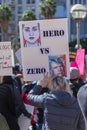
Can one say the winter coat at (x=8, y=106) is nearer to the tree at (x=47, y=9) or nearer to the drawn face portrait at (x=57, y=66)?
the drawn face portrait at (x=57, y=66)

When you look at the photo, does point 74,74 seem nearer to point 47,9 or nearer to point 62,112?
point 62,112

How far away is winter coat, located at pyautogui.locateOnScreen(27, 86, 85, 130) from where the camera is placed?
4.56 meters

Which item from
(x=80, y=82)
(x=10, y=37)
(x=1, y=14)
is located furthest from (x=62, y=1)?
(x=80, y=82)

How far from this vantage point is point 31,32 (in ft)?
17.7

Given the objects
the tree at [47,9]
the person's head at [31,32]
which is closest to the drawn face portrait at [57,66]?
the person's head at [31,32]

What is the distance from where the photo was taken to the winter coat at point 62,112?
15.0 feet

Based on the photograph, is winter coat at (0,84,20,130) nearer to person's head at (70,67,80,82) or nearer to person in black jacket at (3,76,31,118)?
person in black jacket at (3,76,31,118)

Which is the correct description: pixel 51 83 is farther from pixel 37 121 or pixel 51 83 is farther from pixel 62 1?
pixel 62 1

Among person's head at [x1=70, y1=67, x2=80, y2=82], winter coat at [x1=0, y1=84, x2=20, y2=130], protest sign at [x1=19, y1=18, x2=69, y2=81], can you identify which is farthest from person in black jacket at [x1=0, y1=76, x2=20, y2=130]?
person's head at [x1=70, y1=67, x2=80, y2=82]

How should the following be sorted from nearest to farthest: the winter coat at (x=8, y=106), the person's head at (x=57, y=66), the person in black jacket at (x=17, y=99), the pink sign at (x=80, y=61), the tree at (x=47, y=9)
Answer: the person's head at (x=57, y=66), the winter coat at (x=8, y=106), the person in black jacket at (x=17, y=99), the pink sign at (x=80, y=61), the tree at (x=47, y=9)

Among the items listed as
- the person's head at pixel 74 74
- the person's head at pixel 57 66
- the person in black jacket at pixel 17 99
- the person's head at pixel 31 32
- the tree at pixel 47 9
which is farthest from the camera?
the tree at pixel 47 9

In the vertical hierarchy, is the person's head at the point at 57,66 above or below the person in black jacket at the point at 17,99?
above

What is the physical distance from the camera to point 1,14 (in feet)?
217

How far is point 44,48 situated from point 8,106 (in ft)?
2.84
